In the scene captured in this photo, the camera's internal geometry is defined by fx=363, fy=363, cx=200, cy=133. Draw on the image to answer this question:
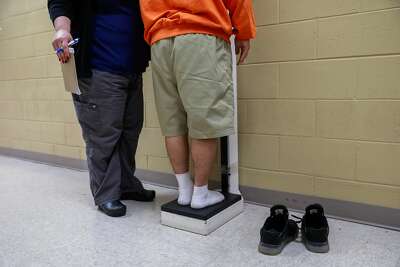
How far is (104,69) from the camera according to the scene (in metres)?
1.71

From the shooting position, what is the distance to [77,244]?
148cm

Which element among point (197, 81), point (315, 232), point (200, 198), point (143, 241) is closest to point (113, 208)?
point (143, 241)

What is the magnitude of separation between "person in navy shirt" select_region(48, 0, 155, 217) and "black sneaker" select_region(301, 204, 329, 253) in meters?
0.87

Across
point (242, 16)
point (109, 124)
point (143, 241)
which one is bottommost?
point (143, 241)

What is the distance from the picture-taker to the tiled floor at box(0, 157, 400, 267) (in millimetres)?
1315

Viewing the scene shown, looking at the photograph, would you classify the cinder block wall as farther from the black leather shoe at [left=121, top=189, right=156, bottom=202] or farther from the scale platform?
the black leather shoe at [left=121, top=189, right=156, bottom=202]

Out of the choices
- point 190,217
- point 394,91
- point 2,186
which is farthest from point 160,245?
point 2,186

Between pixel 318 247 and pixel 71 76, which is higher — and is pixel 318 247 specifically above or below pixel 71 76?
below

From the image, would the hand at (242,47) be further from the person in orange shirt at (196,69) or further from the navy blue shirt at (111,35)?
the navy blue shirt at (111,35)

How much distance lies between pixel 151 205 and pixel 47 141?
4.85 feet

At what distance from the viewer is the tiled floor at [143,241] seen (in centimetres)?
132

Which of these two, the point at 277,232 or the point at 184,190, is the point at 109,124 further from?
the point at 277,232

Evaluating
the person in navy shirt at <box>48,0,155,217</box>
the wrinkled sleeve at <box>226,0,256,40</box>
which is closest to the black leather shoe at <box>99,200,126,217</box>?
the person in navy shirt at <box>48,0,155,217</box>

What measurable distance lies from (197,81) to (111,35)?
55cm
